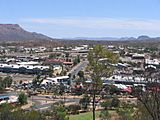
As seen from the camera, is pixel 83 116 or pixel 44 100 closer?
pixel 83 116

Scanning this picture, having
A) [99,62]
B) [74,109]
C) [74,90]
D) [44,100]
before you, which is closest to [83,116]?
[74,109]

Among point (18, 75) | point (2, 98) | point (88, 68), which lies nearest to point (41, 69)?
point (18, 75)

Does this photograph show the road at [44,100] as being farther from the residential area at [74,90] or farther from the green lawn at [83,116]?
the green lawn at [83,116]

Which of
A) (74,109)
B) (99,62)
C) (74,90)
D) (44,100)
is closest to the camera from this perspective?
(99,62)

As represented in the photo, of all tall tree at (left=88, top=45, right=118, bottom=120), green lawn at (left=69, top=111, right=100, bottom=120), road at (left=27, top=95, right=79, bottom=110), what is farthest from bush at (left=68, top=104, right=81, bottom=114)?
tall tree at (left=88, top=45, right=118, bottom=120)

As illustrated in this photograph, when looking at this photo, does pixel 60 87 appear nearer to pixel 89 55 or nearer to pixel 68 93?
pixel 68 93

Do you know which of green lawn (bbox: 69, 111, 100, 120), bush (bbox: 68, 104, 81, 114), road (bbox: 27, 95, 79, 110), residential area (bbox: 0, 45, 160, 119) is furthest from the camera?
road (bbox: 27, 95, 79, 110)

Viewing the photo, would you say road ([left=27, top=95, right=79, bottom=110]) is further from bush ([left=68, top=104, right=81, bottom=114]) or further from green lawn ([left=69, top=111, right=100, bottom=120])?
green lawn ([left=69, top=111, right=100, bottom=120])

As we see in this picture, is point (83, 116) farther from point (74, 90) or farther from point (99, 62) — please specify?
point (99, 62)

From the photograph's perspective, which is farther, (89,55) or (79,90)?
(79,90)

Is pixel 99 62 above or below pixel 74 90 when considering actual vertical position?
above

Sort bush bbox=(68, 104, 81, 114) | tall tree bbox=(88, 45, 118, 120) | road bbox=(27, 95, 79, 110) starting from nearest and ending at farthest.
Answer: tall tree bbox=(88, 45, 118, 120), bush bbox=(68, 104, 81, 114), road bbox=(27, 95, 79, 110)
